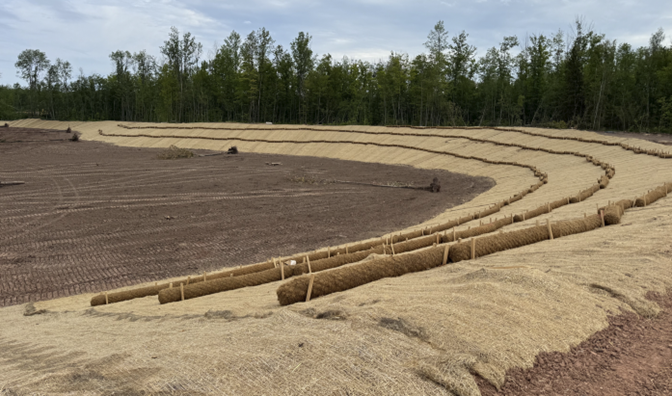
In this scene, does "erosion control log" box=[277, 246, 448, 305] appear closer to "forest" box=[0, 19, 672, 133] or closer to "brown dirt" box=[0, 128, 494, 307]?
"brown dirt" box=[0, 128, 494, 307]

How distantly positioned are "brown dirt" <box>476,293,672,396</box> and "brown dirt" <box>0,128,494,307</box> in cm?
943

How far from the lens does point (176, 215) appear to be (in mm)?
18109

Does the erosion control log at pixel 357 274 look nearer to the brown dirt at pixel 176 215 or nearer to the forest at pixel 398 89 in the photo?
the brown dirt at pixel 176 215

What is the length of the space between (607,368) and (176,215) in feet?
53.8

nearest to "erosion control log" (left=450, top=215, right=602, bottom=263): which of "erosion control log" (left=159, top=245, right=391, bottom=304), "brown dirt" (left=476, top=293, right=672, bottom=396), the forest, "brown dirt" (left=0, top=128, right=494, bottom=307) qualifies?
"erosion control log" (left=159, top=245, right=391, bottom=304)

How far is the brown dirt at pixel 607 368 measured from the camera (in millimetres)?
3895

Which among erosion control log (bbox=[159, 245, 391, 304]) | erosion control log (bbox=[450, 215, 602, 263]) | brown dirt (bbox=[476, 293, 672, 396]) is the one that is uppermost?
erosion control log (bbox=[450, 215, 602, 263])

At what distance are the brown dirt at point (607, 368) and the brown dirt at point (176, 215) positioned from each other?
9432 millimetres

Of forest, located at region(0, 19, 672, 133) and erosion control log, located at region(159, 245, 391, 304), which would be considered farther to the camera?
forest, located at region(0, 19, 672, 133)

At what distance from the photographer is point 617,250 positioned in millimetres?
7469

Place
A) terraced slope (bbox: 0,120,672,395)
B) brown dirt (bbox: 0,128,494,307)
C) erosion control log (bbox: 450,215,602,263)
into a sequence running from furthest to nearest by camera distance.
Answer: brown dirt (bbox: 0,128,494,307), erosion control log (bbox: 450,215,602,263), terraced slope (bbox: 0,120,672,395)

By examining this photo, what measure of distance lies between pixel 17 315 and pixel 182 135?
155ft

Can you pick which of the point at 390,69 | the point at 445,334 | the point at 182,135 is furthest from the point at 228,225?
the point at 390,69

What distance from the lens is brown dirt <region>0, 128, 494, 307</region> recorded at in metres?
12.2
